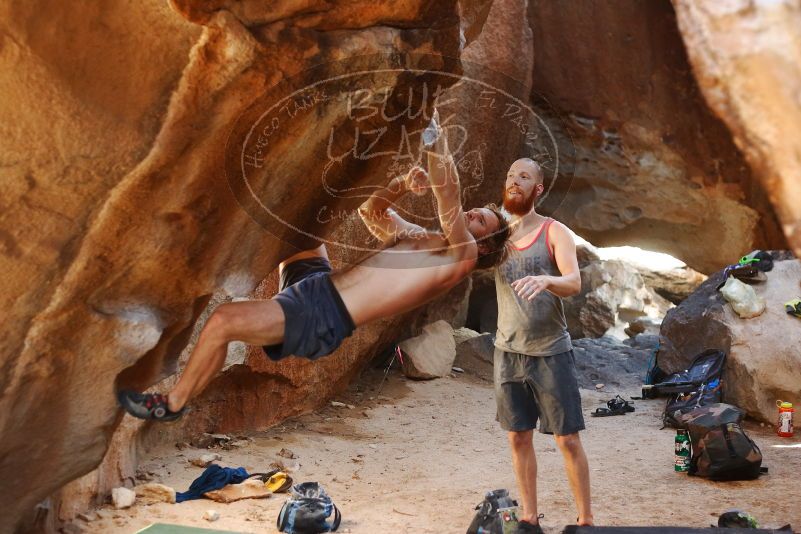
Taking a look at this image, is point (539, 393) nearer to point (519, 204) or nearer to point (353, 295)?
point (519, 204)

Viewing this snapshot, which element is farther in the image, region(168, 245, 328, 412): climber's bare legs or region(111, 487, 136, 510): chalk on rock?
region(111, 487, 136, 510): chalk on rock

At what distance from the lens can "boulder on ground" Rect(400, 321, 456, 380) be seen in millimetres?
8633

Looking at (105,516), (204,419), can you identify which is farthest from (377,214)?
(204,419)

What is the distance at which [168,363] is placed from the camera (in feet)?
13.2

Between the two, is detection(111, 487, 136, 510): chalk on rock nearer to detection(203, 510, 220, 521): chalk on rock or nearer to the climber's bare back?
detection(203, 510, 220, 521): chalk on rock

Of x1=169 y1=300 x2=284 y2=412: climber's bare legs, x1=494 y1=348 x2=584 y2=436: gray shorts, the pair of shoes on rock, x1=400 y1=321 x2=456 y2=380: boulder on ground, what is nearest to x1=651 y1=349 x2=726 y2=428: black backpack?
the pair of shoes on rock

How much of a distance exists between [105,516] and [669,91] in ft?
22.0

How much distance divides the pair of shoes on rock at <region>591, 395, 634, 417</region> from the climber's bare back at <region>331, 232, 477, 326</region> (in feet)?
14.2

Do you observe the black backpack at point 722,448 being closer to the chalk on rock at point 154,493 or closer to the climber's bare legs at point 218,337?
the climber's bare legs at point 218,337

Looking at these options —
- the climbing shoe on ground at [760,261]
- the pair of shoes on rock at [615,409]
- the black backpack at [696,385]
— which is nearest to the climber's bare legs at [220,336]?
the black backpack at [696,385]

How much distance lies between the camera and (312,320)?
349 cm

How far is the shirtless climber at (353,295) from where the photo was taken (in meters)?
3.35

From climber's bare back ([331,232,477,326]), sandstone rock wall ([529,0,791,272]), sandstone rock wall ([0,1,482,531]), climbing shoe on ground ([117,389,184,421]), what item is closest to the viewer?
sandstone rock wall ([0,1,482,531])

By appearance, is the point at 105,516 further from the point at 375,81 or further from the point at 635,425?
the point at 635,425
